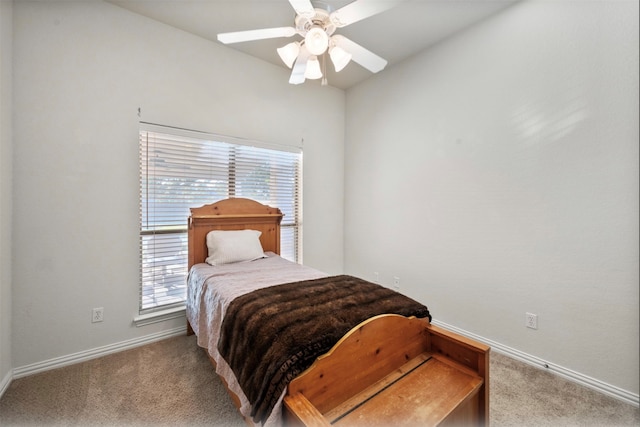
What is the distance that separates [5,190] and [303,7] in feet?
7.34

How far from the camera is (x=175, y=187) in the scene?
252cm

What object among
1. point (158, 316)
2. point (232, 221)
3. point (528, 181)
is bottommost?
point (158, 316)

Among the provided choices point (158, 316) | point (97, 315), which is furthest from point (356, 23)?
point (97, 315)

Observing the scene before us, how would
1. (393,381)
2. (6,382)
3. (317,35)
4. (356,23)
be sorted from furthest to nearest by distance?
(356,23) → (6,382) → (317,35) → (393,381)

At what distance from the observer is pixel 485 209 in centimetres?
235

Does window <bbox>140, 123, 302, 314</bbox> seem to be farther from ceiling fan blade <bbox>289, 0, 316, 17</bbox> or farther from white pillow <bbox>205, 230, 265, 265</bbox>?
ceiling fan blade <bbox>289, 0, 316, 17</bbox>

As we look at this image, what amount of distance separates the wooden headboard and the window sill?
45 centimetres

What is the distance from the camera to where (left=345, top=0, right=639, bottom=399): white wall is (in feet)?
5.66

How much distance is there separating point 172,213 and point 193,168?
1.55ft

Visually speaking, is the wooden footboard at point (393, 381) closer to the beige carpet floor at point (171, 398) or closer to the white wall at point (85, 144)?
the beige carpet floor at point (171, 398)

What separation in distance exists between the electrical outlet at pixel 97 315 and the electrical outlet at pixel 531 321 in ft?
11.2

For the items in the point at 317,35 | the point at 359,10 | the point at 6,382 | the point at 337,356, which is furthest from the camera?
the point at 6,382

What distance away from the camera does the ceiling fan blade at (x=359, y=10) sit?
1380mm

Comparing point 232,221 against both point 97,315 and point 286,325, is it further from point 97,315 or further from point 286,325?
point 286,325
